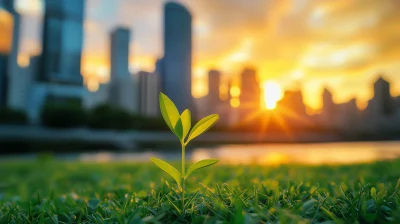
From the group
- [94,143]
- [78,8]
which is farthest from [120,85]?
[94,143]

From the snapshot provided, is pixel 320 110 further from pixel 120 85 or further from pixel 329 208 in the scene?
pixel 329 208

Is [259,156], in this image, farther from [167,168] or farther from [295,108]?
[295,108]

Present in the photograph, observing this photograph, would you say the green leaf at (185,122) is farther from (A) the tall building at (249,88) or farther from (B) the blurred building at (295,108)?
(A) the tall building at (249,88)

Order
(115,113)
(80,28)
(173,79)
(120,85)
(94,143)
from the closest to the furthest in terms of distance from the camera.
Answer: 1. (94,143)
2. (115,113)
3. (80,28)
4. (173,79)
5. (120,85)

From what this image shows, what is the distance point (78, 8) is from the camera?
79875mm

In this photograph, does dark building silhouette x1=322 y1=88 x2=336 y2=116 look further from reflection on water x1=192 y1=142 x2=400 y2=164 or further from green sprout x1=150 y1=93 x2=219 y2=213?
green sprout x1=150 y1=93 x2=219 y2=213

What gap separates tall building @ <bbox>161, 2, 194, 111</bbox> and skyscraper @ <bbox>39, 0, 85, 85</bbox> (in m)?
26.2

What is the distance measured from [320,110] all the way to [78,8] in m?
72.5

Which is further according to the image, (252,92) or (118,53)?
(118,53)

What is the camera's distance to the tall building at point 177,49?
297 ft

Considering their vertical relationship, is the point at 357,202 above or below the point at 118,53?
below

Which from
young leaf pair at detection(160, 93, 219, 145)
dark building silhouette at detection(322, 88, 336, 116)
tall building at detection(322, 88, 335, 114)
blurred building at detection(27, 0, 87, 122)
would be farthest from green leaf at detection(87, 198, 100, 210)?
tall building at detection(322, 88, 335, 114)

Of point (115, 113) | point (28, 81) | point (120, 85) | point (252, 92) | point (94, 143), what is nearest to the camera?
point (94, 143)

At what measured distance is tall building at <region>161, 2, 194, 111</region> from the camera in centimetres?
9050
